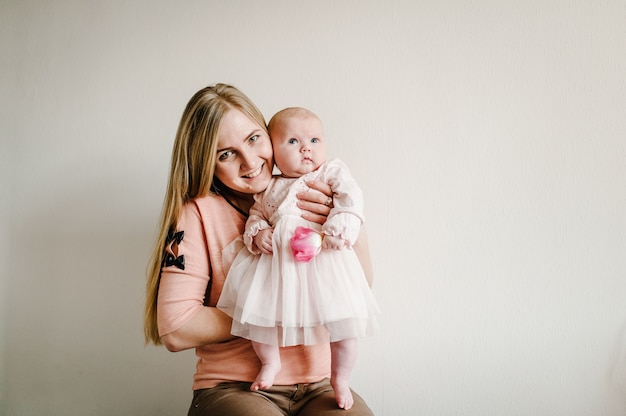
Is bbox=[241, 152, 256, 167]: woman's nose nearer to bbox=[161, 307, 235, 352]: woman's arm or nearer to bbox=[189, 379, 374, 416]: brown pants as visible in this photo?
bbox=[161, 307, 235, 352]: woman's arm

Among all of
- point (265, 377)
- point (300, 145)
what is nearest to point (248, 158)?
point (300, 145)

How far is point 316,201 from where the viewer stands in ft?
4.70

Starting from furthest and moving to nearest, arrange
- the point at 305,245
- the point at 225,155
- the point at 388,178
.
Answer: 1. the point at 388,178
2. the point at 225,155
3. the point at 305,245

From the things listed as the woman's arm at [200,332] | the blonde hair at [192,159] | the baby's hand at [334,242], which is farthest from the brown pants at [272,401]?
the baby's hand at [334,242]

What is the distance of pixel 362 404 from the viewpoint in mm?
1417

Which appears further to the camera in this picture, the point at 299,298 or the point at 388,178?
the point at 388,178

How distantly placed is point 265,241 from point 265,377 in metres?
0.36

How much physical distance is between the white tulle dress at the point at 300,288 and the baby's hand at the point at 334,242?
15 mm

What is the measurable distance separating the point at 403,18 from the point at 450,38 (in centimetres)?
19

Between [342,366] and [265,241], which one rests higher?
[265,241]

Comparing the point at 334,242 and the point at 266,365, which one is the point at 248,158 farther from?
the point at 266,365

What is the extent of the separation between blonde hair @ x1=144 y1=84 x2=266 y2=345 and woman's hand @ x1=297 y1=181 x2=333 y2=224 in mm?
284

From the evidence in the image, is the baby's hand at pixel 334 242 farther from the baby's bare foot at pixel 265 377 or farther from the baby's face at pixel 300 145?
the baby's bare foot at pixel 265 377

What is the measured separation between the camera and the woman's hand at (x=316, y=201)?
1.42 m
